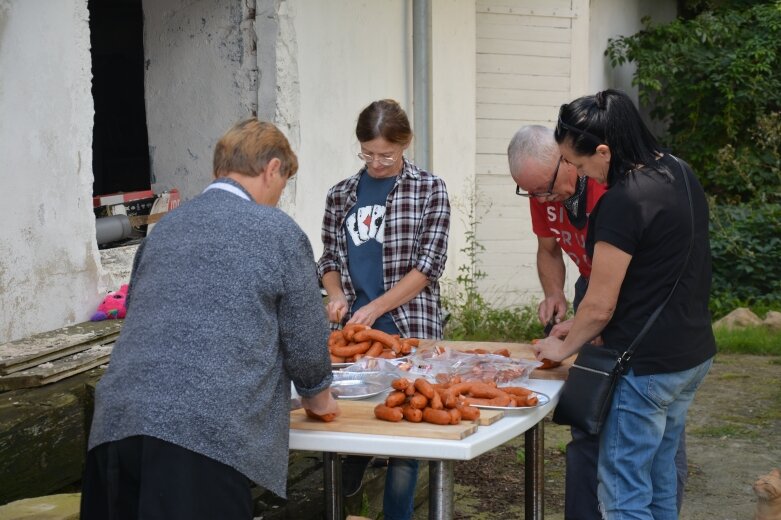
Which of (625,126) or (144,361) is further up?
(625,126)

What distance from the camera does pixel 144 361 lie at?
271 cm

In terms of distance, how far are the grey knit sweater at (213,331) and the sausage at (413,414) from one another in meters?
0.47

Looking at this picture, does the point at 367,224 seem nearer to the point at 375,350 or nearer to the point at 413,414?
the point at 375,350

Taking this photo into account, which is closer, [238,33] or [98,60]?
[238,33]

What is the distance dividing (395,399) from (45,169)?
8.52ft

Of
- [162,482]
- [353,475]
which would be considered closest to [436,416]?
[162,482]

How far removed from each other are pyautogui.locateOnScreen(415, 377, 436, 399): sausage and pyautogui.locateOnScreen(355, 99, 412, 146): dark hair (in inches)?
52.9

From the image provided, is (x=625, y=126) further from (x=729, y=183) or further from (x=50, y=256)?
(x=729, y=183)

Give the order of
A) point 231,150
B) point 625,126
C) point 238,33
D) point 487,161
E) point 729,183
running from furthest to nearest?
1. point 729,183
2. point 487,161
3. point 238,33
4. point 625,126
5. point 231,150

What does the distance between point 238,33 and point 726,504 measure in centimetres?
412

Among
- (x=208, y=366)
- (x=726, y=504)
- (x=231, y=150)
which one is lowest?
(x=726, y=504)

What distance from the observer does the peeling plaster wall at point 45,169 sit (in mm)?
4789

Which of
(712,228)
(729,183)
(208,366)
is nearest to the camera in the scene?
(208,366)

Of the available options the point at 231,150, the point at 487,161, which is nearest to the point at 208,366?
the point at 231,150
